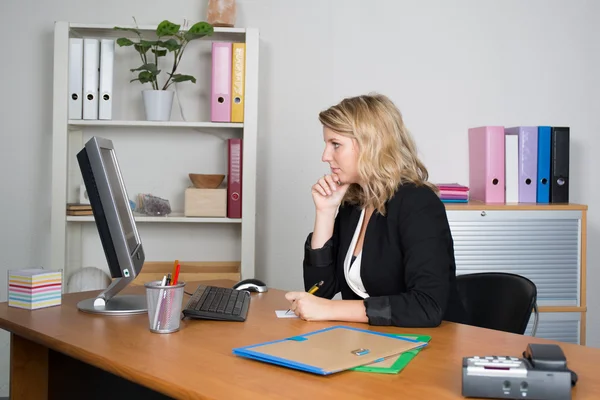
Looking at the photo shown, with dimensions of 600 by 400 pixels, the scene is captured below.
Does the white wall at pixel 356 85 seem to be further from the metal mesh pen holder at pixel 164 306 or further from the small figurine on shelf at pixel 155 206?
the metal mesh pen holder at pixel 164 306

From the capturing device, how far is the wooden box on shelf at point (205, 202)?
11.0 ft

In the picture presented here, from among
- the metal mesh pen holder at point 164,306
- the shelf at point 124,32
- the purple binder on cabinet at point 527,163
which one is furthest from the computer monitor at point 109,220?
the purple binder on cabinet at point 527,163

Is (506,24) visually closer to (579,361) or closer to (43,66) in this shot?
(43,66)

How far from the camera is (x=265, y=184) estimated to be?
12.0 feet

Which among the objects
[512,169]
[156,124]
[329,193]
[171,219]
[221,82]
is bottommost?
[171,219]

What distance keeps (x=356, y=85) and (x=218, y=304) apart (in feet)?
6.60

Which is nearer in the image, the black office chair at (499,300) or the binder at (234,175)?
the black office chair at (499,300)

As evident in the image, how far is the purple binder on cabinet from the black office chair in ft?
4.24

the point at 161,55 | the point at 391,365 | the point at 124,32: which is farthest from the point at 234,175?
the point at 391,365

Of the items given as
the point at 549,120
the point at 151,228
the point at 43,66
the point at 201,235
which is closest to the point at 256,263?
the point at 201,235

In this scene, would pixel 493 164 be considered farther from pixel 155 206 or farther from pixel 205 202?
pixel 155 206

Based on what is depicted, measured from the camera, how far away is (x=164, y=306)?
163cm

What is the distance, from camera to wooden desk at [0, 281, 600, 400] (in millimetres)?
1223

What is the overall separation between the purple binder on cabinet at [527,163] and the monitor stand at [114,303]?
2.02 m
